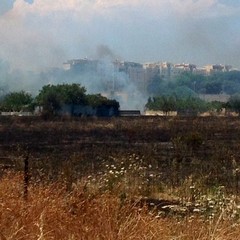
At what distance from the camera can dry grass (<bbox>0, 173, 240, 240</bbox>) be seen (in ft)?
19.7

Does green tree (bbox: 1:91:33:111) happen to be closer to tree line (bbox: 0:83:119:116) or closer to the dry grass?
tree line (bbox: 0:83:119:116)

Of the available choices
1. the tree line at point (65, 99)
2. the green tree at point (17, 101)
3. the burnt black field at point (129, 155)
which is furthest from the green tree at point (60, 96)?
the burnt black field at point (129, 155)

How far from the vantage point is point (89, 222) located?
645 centimetres

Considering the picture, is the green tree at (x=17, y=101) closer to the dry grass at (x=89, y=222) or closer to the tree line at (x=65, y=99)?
the tree line at (x=65, y=99)

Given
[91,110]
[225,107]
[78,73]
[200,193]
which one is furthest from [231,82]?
[200,193]

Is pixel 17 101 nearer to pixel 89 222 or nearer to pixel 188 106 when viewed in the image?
pixel 188 106

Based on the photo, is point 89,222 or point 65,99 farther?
point 65,99

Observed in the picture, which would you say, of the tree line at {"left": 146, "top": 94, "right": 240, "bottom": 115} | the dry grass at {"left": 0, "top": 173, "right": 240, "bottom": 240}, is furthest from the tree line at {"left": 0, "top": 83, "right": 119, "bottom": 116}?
the dry grass at {"left": 0, "top": 173, "right": 240, "bottom": 240}

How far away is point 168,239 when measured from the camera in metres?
6.00

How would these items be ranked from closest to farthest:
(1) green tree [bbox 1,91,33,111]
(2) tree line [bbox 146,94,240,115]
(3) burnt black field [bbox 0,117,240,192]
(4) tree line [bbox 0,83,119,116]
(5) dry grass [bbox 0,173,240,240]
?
(5) dry grass [bbox 0,173,240,240]
(3) burnt black field [bbox 0,117,240,192]
(4) tree line [bbox 0,83,119,116]
(2) tree line [bbox 146,94,240,115]
(1) green tree [bbox 1,91,33,111]

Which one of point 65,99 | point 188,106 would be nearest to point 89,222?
point 65,99

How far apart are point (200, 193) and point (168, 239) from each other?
4598 millimetres

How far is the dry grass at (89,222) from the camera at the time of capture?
19.7ft

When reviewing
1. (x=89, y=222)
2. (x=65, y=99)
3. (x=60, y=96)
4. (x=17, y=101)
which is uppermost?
(x=60, y=96)
